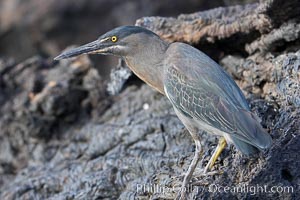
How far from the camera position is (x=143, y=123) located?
5.51m

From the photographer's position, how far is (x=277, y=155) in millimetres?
4066

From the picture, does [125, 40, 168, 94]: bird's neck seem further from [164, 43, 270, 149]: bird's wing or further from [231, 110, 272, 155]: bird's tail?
[231, 110, 272, 155]: bird's tail

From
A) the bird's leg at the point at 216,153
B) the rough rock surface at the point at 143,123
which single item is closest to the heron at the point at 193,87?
the bird's leg at the point at 216,153

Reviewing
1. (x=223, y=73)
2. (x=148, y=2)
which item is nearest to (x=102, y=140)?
(x=223, y=73)

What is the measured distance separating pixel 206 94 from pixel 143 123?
1.17 metres

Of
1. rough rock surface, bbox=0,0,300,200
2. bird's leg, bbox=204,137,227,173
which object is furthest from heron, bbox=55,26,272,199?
rough rock surface, bbox=0,0,300,200

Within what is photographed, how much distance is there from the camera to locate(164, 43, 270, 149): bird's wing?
4.29 m

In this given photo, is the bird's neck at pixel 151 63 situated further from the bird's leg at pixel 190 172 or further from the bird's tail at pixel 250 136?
the bird's tail at pixel 250 136

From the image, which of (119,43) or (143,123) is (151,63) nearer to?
(119,43)

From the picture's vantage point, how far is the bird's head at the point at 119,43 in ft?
15.7

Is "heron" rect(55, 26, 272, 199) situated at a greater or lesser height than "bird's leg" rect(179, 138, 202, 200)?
greater

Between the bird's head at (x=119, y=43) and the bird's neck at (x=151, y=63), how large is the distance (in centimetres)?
5

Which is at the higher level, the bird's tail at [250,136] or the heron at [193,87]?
the heron at [193,87]

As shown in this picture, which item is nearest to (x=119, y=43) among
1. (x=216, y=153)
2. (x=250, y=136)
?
(x=216, y=153)
